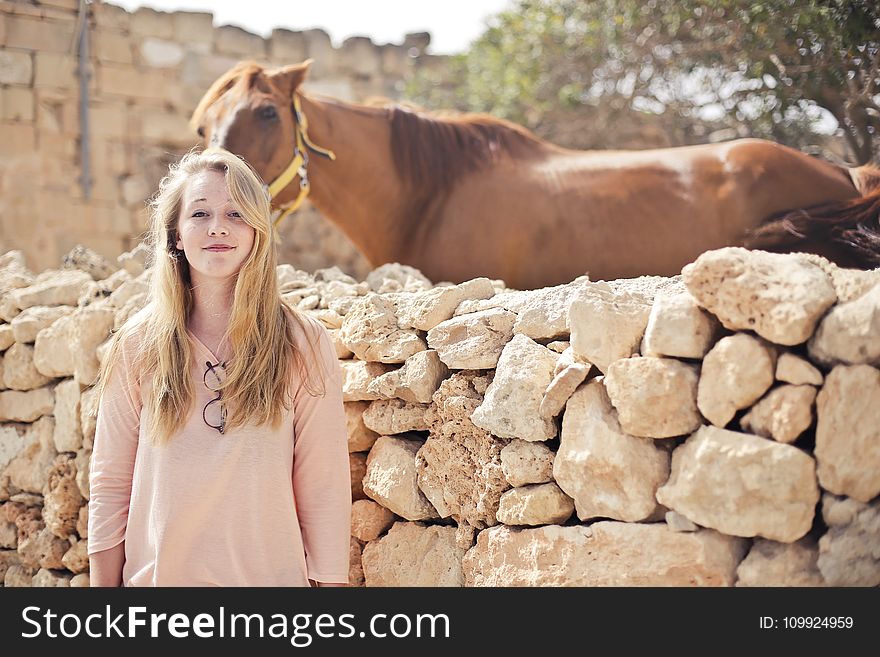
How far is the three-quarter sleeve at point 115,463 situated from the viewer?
7.31 feet

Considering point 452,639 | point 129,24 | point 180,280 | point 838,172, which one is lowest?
point 452,639

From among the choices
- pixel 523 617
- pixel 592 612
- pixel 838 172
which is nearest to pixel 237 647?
pixel 523 617

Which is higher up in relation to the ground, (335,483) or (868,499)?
(335,483)

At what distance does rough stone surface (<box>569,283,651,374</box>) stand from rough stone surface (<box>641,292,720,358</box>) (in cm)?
8

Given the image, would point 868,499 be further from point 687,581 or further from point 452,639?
point 452,639

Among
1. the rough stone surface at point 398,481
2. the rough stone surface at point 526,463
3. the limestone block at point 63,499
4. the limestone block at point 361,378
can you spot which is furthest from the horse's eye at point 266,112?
→ the rough stone surface at point 526,463

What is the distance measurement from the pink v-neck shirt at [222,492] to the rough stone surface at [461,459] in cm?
38

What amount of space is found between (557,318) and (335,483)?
2.29 ft

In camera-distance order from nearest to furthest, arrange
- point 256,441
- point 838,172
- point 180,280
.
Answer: point 256,441, point 180,280, point 838,172

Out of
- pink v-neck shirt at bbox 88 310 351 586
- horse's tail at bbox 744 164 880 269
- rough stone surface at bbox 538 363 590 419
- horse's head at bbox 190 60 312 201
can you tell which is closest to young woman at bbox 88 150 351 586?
pink v-neck shirt at bbox 88 310 351 586

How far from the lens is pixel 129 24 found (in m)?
8.80

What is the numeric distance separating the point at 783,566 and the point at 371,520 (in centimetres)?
127

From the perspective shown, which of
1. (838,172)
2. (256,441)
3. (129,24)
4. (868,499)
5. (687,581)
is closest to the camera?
(868,499)

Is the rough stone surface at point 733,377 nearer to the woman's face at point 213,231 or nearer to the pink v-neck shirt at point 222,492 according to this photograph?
the pink v-neck shirt at point 222,492
